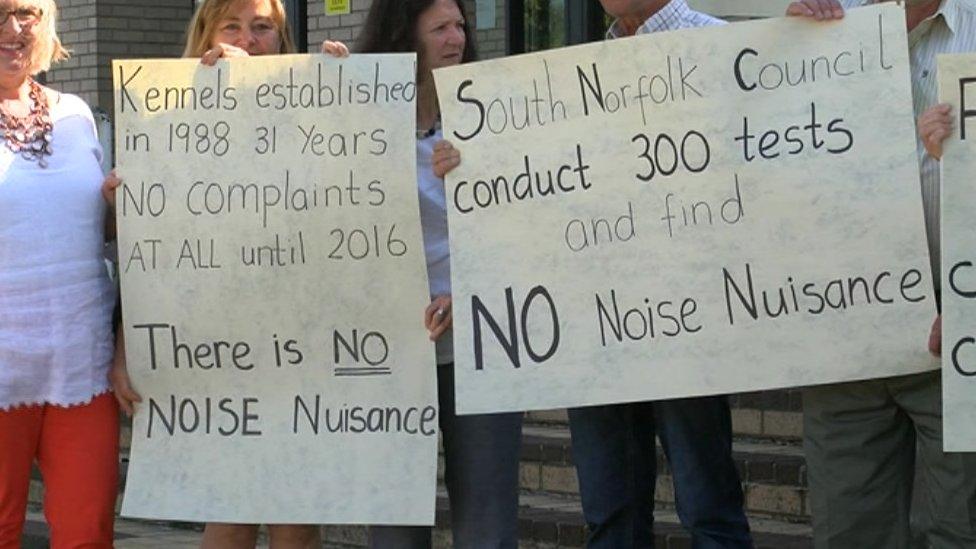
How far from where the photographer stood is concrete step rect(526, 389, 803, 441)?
6.80m

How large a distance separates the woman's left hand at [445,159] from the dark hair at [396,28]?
0.27 meters

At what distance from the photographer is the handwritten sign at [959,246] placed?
4266 millimetres

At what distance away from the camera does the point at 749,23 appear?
15.0 feet

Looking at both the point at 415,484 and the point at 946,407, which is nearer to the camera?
the point at 946,407

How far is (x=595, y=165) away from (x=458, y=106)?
1.20ft

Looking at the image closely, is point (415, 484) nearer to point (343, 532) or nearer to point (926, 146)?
point (926, 146)

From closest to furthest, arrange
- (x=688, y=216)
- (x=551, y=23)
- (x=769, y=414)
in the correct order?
1. (x=688, y=216)
2. (x=769, y=414)
3. (x=551, y=23)

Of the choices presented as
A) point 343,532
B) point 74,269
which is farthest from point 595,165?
point 343,532

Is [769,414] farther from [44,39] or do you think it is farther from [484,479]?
[44,39]

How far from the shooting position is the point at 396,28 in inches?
191

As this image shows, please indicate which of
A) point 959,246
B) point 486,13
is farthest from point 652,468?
point 486,13

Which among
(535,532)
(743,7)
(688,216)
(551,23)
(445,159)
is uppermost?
(551,23)

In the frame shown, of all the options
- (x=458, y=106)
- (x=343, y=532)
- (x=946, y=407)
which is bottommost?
(x=343, y=532)

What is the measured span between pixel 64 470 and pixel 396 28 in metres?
1.37
